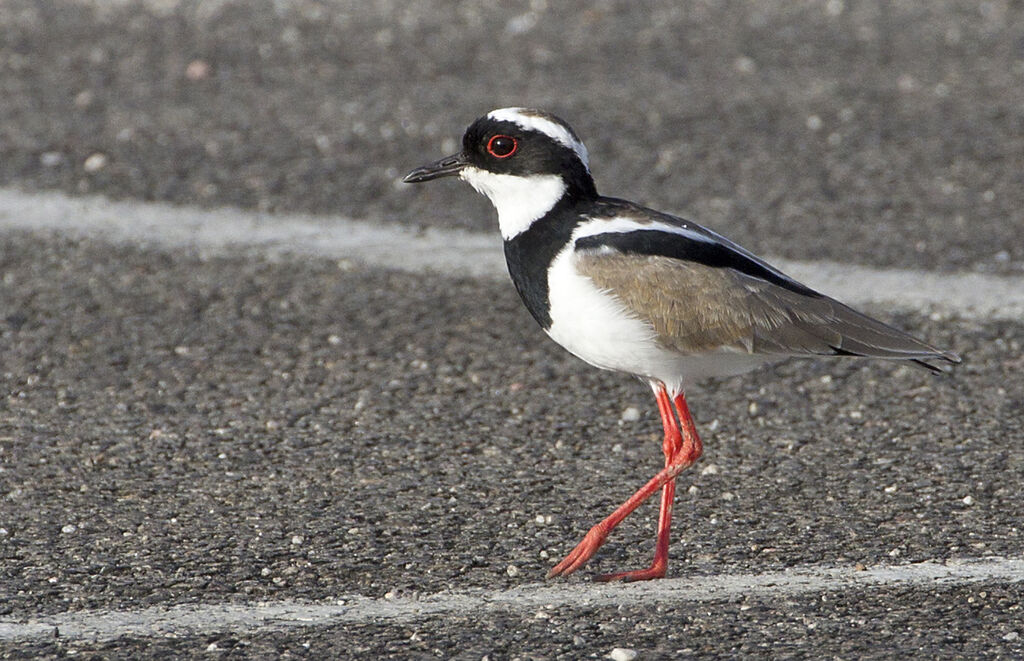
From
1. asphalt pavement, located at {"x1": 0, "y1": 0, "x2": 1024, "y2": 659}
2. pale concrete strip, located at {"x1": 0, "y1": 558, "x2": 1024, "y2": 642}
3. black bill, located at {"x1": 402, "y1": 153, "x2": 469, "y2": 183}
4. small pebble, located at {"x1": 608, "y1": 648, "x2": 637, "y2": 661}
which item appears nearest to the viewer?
small pebble, located at {"x1": 608, "y1": 648, "x2": 637, "y2": 661}

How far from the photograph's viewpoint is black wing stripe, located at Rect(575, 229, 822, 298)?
→ 486 cm

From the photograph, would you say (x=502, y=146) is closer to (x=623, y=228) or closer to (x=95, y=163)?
(x=623, y=228)

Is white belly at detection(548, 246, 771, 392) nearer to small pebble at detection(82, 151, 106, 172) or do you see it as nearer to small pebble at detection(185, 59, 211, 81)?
small pebble at detection(82, 151, 106, 172)

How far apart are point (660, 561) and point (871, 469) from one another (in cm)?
111

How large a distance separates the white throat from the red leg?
0.71 m

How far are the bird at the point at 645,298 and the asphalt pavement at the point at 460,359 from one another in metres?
0.49

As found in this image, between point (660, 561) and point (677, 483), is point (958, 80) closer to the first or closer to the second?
point (677, 483)

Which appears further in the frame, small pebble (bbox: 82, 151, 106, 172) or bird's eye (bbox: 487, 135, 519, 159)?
small pebble (bbox: 82, 151, 106, 172)

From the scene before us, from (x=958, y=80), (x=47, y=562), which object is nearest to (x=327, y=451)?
(x=47, y=562)

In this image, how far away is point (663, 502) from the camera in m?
4.88

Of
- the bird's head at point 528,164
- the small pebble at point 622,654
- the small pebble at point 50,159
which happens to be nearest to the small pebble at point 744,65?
the small pebble at point 50,159

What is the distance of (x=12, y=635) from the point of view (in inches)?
168

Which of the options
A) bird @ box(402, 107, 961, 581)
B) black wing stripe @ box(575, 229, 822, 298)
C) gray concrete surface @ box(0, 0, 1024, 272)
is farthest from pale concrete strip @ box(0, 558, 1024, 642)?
gray concrete surface @ box(0, 0, 1024, 272)

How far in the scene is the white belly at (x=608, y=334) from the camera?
4738mm
